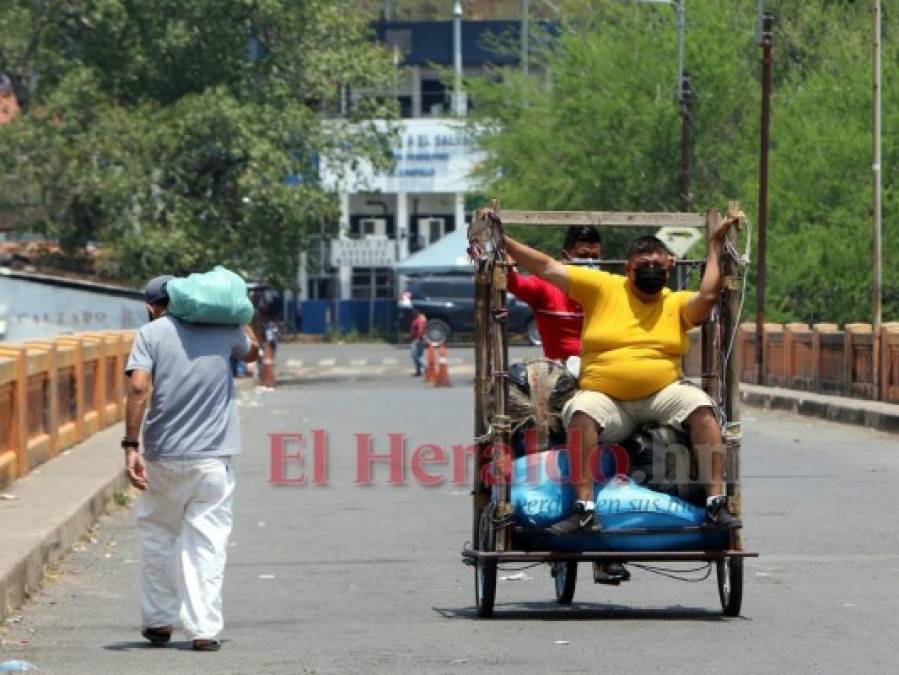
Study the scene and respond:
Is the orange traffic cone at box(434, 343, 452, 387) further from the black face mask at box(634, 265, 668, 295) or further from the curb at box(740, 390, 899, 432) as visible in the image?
the black face mask at box(634, 265, 668, 295)

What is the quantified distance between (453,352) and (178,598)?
182 feet

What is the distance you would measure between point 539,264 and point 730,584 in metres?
1.86

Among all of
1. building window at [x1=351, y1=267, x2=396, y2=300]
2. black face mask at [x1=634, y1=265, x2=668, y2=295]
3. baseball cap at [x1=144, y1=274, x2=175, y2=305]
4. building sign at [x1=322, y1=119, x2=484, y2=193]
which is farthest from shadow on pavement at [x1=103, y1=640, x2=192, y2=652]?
building window at [x1=351, y1=267, x2=396, y2=300]

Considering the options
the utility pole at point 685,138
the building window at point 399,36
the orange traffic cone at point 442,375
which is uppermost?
the building window at point 399,36

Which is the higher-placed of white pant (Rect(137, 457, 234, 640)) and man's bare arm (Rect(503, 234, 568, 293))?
man's bare arm (Rect(503, 234, 568, 293))

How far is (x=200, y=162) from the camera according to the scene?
50875 mm

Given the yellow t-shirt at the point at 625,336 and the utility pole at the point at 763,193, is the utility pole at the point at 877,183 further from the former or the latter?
the yellow t-shirt at the point at 625,336

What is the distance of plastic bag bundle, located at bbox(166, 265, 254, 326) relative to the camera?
1016 cm

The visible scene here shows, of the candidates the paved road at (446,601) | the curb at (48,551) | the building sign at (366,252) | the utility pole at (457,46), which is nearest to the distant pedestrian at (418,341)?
the utility pole at (457,46)

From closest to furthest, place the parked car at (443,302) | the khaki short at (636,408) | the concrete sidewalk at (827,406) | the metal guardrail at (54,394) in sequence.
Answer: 1. the khaki short at (636,408)
2. the metal guardrail at (54,394)
3. the concrete sidewalk at (827,406)
4. the parked car at (443,302)

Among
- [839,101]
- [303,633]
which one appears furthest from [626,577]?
[839,101]

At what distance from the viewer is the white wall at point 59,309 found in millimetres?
44625

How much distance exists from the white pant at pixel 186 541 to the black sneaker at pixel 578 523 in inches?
65.3

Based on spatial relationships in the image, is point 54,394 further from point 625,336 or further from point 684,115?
point 684,115
